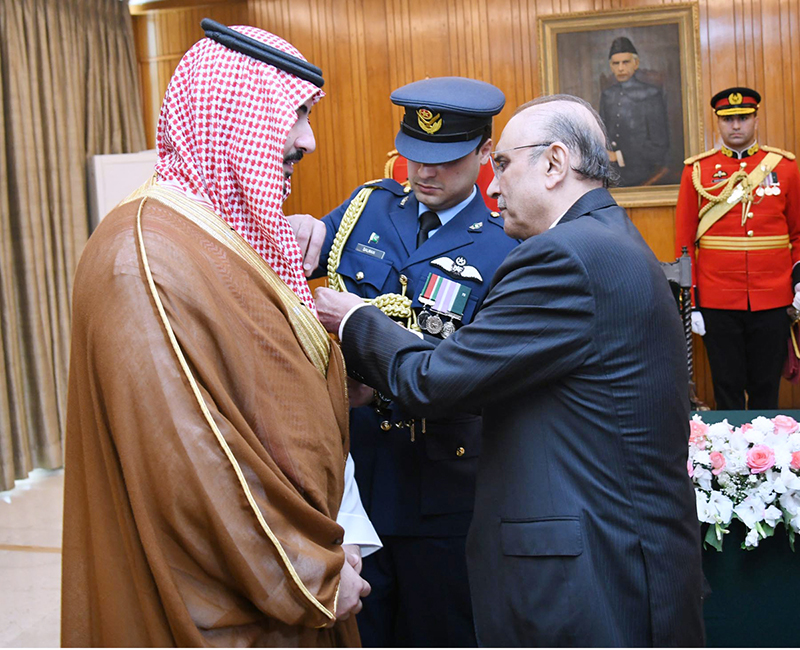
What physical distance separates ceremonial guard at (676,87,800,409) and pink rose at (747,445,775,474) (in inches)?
127

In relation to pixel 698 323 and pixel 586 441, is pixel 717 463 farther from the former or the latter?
pixel 698 323

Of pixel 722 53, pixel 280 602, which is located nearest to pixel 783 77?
pixel 722 53

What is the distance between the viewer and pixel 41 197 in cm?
582

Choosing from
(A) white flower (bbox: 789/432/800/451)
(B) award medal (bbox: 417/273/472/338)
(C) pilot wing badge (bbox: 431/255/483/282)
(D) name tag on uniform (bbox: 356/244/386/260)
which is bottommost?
(A) white flower (bbox: 789/432/800/451)

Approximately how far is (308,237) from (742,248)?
433cm

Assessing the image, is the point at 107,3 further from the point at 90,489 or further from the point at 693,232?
the point at 90,489

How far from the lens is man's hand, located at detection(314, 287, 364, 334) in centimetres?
197

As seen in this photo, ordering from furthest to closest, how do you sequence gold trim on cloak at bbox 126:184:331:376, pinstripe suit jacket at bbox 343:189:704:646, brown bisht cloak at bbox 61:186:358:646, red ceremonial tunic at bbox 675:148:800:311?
red ceremonial tunic at bbox 675:148:800:311 → pinstripe suit jacket at bbox 343:189:704:646 → gold trim on cloak at bbox 126:184:331:376 → brown bisht cloak at bbox 61:186:358:646

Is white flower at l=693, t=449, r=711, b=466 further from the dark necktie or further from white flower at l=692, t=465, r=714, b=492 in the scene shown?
the dark necktie

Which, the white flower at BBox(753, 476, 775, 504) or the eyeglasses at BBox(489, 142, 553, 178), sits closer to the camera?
the eyeglasses at BBox(489, 142, 553, 178)

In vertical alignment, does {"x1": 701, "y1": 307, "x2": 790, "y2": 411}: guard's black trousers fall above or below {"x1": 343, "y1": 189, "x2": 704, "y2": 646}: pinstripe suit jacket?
below

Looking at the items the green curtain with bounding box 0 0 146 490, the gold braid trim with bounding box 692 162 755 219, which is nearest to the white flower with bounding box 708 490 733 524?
the gold braid trim with bounding box 692 162 755 219

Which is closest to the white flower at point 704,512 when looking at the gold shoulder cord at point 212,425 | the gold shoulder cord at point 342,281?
the gold shoulder cord at point 342,281

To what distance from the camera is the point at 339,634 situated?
1.73 metres
